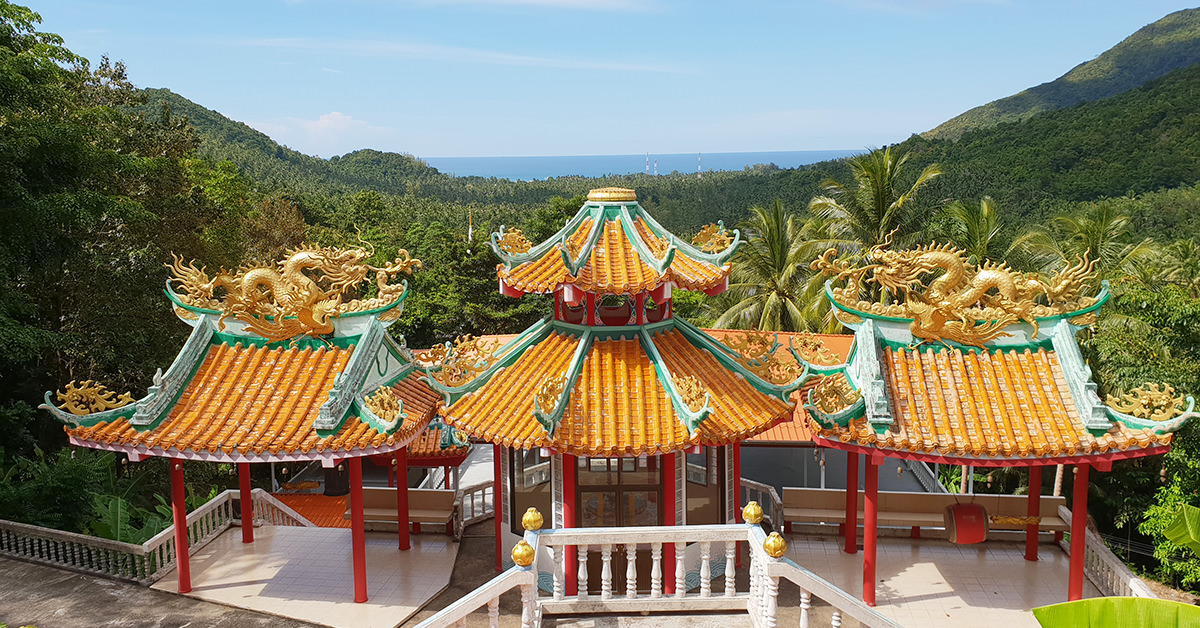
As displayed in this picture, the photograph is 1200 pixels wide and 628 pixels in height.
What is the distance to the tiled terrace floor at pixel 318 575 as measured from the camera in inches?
450

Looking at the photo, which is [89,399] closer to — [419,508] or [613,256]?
[419,508]

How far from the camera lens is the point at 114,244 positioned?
2089 cm

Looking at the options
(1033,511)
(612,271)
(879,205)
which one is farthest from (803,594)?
(879,205)

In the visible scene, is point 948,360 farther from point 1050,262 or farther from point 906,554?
point 1050,262

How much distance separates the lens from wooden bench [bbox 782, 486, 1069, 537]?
13.2 m

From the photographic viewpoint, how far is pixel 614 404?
415 inches

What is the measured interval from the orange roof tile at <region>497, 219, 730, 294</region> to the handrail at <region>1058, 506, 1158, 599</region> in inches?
259

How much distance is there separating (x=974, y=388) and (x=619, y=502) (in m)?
5.10

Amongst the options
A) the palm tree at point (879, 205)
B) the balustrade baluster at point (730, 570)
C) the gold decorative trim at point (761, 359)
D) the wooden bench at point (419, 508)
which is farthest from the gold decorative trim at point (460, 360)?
the palm tree at point (879, 205)

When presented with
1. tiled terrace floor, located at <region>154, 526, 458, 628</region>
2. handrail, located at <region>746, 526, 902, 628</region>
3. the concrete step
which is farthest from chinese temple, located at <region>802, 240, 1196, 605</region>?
tiled terrace floor, located at <region>154, 526, 458, 628</region>

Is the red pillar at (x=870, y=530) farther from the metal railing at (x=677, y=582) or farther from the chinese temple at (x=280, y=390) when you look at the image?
the chinese temple at (x=280, y=390)

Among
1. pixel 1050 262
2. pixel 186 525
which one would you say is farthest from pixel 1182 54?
pixel 186 525

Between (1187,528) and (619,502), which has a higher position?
(619,502)

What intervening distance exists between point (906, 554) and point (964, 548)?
39.9 inches
